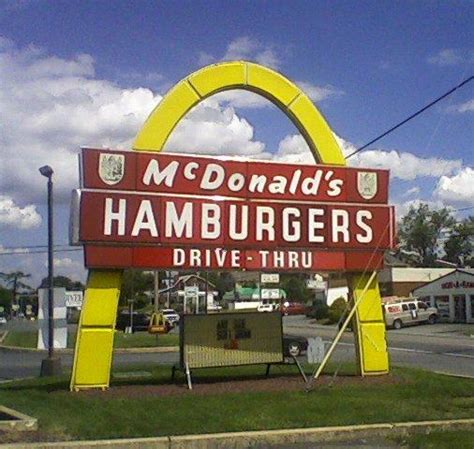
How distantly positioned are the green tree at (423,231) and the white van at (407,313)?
60255 millimetres

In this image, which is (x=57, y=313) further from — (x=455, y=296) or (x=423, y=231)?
(x=423, y=231)

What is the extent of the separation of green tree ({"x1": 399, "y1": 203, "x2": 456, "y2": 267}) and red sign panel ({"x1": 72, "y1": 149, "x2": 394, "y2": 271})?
4027 inches

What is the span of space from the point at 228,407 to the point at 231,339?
381cm

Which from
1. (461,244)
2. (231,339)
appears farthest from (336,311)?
(461,244)

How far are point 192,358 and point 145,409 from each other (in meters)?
3.56

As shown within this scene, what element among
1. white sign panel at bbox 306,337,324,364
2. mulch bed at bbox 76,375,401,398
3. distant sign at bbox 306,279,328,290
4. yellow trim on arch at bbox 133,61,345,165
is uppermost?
yellow trim on arch at bbox 133,61,345,165

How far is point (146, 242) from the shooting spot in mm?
15305

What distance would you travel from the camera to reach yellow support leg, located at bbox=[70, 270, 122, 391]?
15094 millimetres

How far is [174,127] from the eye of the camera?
16.1 metres

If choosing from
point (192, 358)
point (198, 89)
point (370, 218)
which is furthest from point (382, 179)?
point (192, 358)

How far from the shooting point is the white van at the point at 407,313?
5450 cm

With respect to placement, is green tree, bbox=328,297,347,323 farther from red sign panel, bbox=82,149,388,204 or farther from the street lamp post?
red sign panel, bbox=82,149,388,204

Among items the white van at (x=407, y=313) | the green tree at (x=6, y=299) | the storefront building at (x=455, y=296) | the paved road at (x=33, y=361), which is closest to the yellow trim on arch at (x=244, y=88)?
the paved road at (x=33, y=361)

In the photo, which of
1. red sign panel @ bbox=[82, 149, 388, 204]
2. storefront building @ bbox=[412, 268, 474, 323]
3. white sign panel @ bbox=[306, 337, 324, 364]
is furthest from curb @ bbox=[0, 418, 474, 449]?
storefront building @ bbox=[412, 268, 474, 323]
